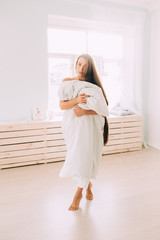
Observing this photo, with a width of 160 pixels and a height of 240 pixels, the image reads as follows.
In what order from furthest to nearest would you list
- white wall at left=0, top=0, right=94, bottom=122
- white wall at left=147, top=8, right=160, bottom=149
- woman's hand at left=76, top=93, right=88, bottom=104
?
white wall at left=147, top=8, right=160, bottom=149 → white wall at left=0, top=0, right=94, bottom=122 → woman's hand at left=76, top=93, right=88, bottom=104

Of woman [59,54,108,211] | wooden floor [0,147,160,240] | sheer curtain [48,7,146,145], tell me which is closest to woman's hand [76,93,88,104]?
woman [59,54,108,211]

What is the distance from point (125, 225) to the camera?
1.80 m

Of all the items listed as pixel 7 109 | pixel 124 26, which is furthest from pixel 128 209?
pixel 124 26

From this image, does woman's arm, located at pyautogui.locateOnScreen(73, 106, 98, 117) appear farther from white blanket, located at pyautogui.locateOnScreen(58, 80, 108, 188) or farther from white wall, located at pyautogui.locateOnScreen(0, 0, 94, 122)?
white wall, located at pyautogui.locateOnScreen(0, 0, 94, 122)

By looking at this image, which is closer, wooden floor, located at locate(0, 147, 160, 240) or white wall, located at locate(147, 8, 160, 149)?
wooden floor, located at locate(0, 147, 160, 240)

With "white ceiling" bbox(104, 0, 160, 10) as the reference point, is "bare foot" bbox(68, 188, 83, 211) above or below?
below

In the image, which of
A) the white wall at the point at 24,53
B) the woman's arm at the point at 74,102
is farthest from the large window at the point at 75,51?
the woman's arm at the point at 74,102

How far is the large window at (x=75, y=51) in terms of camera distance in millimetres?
3551

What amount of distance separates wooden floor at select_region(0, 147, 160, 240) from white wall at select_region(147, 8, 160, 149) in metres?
1.04

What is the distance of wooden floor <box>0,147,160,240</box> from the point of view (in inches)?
67.3

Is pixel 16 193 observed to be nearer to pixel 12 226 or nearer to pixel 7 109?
pixel 12 226

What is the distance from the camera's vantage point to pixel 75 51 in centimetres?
368

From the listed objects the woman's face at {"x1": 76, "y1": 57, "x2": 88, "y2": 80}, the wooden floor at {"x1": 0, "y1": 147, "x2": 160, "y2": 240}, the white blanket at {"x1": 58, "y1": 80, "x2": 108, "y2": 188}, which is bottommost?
the wooden floor at {"x1": 0, "y1": 147, "x2": 160, "y2": 240}

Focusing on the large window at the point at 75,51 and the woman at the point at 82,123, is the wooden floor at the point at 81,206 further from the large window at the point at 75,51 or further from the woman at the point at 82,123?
the large window at the point at 75,51
